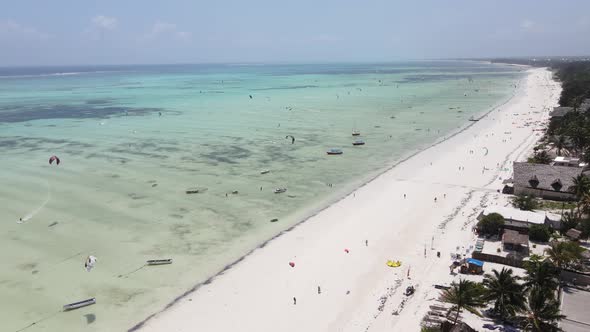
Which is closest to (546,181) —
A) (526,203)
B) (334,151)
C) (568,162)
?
(526,203)

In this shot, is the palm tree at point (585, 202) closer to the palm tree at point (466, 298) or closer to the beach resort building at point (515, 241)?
the beach resort building at point (515, 241)

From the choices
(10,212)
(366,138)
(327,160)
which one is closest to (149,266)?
(10,212)

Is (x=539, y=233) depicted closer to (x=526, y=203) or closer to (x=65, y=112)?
(x=526, y=203)

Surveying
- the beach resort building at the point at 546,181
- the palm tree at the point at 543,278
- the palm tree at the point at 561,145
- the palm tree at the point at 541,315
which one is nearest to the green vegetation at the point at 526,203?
the beach resort building at the point at 546,181

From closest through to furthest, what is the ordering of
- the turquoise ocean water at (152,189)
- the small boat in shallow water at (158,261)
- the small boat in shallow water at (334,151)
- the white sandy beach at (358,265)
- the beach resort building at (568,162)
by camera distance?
the white sandy beach at (358,265) < the turquoise ocean water at (152,189) < the small boat in shallow water at (158,261) < the beach resort building at (568,162) < the small boat in shallow water at (334,151)

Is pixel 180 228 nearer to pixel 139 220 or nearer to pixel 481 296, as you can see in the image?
pixel 139 220

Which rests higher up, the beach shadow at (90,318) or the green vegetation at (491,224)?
the green vegetation at (491,224)

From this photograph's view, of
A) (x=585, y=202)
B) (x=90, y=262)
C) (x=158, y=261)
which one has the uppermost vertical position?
(x=585, y=202)

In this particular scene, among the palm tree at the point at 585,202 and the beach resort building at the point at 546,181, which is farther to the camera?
the beach resort building at the point at 546,181
